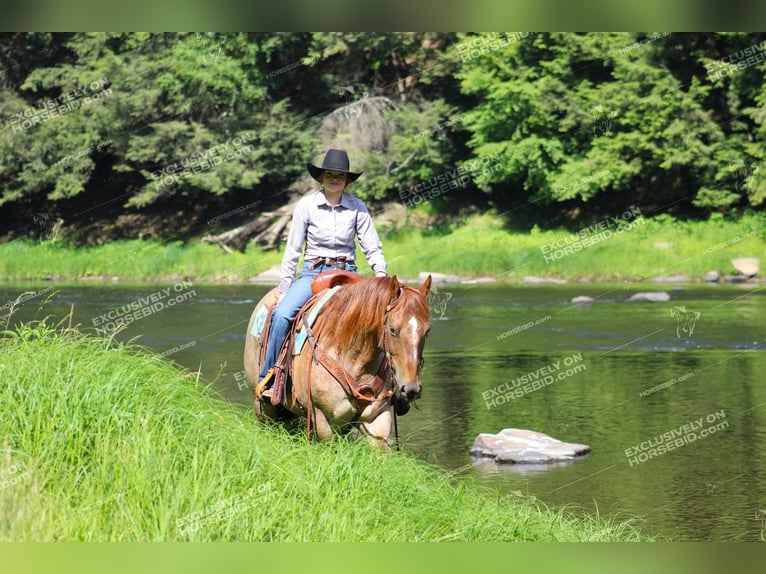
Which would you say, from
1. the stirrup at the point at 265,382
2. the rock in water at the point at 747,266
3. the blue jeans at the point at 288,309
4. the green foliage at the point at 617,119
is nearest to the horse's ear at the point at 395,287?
the blue jeans at the point at 288,309

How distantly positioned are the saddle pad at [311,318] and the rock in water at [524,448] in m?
3.67

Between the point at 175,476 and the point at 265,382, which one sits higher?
the point at 175,476

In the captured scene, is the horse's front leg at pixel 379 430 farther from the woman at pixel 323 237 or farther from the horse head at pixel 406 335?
the woman at pixel 323 237

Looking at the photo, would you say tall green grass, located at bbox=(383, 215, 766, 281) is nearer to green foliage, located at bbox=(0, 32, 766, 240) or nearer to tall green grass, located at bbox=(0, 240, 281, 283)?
green foliage, located at bbox=(0, 32, 766, 240)

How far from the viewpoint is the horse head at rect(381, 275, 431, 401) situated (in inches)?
297

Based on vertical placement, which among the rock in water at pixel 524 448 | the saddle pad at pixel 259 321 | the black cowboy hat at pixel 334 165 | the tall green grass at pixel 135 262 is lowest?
the tall green grass at pixel 135 262

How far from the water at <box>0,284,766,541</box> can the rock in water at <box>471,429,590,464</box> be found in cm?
17

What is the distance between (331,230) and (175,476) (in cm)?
278

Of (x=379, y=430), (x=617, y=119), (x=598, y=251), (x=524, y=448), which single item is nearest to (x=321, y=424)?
(x=379, y=430)

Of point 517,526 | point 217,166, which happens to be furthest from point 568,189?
point 517,526

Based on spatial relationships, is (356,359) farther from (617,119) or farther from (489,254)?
(617,119)

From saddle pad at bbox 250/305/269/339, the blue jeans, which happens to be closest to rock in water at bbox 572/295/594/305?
saddle pad at bbox 250/305/269/339

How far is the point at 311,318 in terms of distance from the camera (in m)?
8.68

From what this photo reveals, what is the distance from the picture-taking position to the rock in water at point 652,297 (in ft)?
91.3
